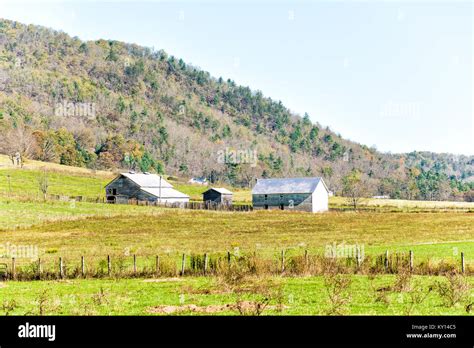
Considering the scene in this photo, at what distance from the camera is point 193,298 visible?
72.5ft

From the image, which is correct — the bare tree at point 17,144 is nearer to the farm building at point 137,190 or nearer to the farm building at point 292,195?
the farm building at point 137,190

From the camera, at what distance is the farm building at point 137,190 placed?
9606 cm

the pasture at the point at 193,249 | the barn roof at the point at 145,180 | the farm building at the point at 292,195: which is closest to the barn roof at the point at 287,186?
the farm building at the point at 292,195

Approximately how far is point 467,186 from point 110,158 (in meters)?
110

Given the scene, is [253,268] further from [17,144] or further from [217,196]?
[17,144]

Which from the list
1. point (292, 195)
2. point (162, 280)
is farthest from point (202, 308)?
point (292, 195)

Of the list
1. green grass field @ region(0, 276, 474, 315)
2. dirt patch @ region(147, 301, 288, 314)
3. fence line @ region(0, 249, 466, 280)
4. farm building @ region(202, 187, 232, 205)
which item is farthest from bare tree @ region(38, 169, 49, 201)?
dirt patch @ region(147, 301, 288, 314)

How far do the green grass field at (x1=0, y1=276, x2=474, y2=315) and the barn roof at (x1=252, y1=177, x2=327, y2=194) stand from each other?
70866 mm

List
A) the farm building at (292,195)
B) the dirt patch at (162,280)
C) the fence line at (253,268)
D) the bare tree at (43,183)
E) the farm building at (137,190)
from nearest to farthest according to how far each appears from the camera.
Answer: the dirt patch at (162,280) < the fence line at (253,268) < the bare tree at (43,183) < the farm building at (137,190) < the farm building at (292,195)

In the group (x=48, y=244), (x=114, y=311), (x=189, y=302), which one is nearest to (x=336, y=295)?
(x=189, y=302)

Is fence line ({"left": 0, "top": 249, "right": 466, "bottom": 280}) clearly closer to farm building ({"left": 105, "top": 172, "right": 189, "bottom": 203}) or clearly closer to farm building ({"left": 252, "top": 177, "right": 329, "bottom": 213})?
farm building ({"left": 105, "top": 172, "right": 189, "bottom": 203})

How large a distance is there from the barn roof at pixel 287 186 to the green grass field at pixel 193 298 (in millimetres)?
70866

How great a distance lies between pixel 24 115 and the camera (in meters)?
174

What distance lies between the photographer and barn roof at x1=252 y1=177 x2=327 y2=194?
98.6 metres
